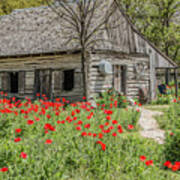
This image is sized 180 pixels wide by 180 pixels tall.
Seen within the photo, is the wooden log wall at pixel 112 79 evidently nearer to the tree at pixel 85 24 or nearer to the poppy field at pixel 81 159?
the tree at pixel 85 24

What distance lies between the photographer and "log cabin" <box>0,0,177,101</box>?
12828 mm

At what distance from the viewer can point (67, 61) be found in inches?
521

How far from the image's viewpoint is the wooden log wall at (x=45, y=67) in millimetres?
13000

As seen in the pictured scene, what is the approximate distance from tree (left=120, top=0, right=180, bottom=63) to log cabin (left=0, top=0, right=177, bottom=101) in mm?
10135

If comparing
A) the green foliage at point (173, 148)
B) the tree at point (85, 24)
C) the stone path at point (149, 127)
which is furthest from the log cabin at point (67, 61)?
the green foliage at point (173, 148)

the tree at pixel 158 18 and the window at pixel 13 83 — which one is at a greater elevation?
the tree at pixel 158 18

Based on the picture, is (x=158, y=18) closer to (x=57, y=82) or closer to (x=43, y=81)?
(x=57, y=82)

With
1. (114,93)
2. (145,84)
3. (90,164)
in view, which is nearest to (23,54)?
(114,93)

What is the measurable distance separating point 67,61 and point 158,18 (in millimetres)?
16714

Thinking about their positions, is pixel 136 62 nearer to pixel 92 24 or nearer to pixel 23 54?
pixel 92 24

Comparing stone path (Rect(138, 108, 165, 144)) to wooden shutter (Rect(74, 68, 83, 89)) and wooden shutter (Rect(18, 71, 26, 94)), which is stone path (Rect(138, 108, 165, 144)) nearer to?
wooden shutter (Rect(74, 68, 83, 89))

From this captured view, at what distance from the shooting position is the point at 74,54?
1300 centimetres

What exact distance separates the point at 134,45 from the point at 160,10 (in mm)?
13234

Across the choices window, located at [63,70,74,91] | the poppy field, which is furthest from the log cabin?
the poppy field
